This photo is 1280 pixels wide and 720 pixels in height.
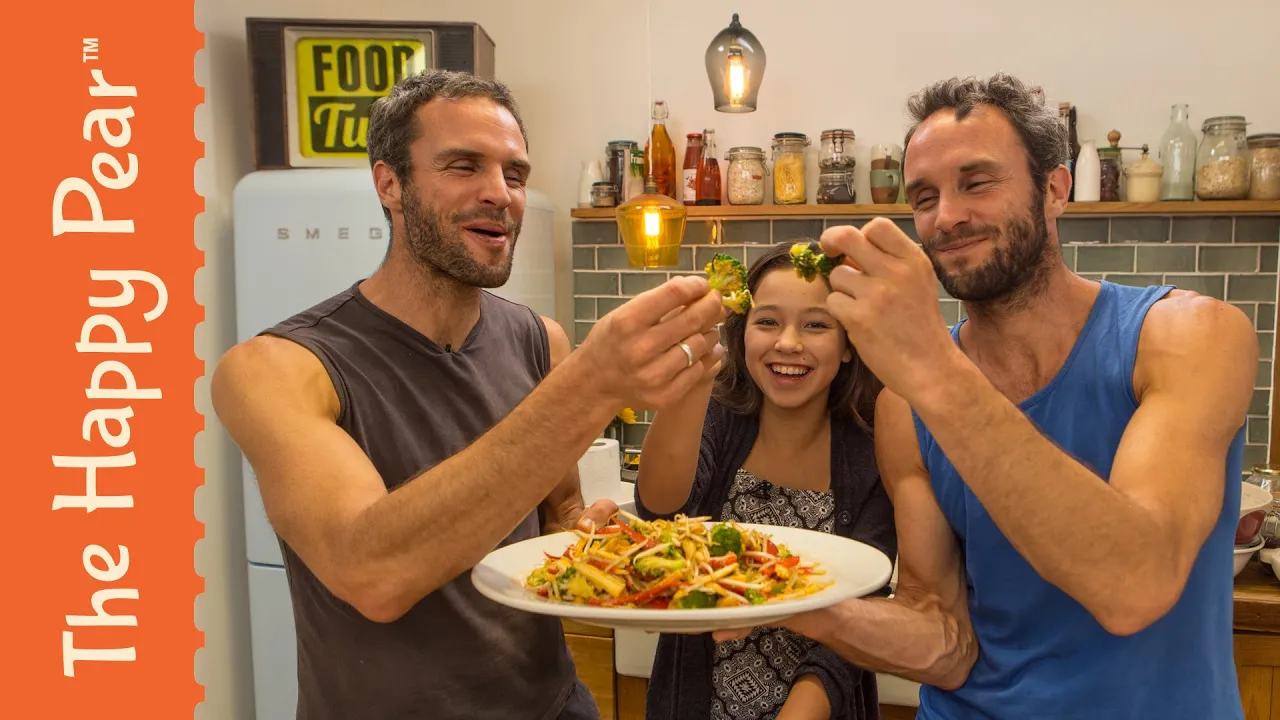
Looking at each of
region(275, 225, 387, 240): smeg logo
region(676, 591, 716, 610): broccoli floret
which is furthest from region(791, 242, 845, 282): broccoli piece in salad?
region(275, 225, 387, 240): smeg logo

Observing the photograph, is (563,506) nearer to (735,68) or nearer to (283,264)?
(283,264)

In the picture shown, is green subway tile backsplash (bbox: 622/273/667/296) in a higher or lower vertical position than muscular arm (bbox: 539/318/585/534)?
higher

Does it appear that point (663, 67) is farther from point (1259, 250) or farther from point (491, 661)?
point (491, 661)

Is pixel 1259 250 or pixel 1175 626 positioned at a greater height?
pixel 1259 250

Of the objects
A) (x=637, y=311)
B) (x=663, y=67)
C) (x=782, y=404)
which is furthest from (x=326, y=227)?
(x=637, y=311)

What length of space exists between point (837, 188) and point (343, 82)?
165 cm

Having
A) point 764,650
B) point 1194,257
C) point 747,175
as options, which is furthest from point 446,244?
point 1194,257

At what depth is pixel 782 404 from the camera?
1990 mm

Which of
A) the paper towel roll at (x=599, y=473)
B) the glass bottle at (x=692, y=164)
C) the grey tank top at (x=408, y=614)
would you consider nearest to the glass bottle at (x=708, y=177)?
the glass bottle at (x=692, y=164)

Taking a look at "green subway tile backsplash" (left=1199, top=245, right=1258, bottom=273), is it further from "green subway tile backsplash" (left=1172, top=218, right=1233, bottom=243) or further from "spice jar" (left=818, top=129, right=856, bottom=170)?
"spice jar" (left=818, top=129, right=856, bottom=170)

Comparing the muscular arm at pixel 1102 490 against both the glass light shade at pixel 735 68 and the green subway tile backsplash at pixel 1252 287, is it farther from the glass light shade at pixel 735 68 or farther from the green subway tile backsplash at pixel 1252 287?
the green subway tile backsplash at pixel 1252 287

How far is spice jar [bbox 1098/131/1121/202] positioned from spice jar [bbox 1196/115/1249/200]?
24 cm

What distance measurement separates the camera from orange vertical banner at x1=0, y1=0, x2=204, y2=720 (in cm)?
287

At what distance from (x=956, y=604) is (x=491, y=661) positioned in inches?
30.7
